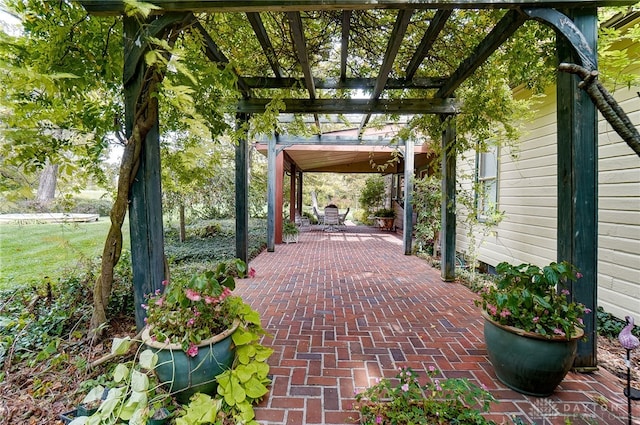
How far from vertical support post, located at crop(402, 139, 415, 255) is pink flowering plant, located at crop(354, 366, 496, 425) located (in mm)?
4677

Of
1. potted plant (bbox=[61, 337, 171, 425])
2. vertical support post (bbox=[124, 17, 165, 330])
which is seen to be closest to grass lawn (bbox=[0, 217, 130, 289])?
vertical support post (bbox=[124, 17, 165, 330])

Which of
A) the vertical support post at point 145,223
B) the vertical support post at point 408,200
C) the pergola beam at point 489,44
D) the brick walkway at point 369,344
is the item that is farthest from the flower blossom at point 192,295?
the vertical support post at point 408,200

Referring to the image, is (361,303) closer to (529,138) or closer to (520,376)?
(520,376)

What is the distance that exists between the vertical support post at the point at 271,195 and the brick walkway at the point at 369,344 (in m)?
1.85

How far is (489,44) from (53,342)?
4.20 m

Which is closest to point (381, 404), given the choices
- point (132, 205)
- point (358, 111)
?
point (132, 205)

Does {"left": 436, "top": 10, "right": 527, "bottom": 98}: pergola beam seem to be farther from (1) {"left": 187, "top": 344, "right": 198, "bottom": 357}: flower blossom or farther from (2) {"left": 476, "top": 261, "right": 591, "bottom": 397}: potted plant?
(1) {"left": 187, "top": 344, "right": 198, "bottom": 357}: flower blossom

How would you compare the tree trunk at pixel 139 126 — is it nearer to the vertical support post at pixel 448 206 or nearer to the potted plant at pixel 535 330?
the potted plant at pixel 535 330

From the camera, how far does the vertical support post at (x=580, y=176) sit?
196cm

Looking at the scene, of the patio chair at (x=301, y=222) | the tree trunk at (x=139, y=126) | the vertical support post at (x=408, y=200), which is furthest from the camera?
the patio chair at (x=301, y=222)

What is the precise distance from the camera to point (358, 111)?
4.25 metres

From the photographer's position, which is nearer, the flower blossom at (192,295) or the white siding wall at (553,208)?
the flower blossom at (192,295)

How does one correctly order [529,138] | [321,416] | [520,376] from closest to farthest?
[321,416]
[520,376]
[529,138]

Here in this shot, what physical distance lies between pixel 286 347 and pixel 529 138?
14.6 ft
